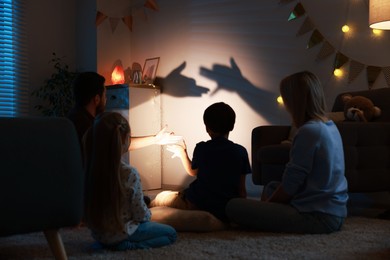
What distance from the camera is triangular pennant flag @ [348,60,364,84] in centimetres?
325

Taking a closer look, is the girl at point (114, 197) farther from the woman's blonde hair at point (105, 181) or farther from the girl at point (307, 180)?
the girl at point (307, 180)

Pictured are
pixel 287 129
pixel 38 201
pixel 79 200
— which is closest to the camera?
pixel 38 201

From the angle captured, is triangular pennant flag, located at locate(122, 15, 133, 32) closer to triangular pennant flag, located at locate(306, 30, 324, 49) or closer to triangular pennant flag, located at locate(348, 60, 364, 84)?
triangular pennant flag, located at locate(306, 30, 324, 49)

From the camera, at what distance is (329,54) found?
11.1 feet

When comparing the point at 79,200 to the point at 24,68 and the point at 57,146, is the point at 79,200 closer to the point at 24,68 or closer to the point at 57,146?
the point at 57,146

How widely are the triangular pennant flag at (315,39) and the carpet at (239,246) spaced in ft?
5.90

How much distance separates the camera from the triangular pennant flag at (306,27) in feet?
11.5

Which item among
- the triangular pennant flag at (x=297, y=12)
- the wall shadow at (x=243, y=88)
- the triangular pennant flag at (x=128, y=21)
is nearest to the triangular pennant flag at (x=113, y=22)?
the triangular pennant flag at (x=128, y=21)

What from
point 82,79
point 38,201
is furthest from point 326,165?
point 82,79

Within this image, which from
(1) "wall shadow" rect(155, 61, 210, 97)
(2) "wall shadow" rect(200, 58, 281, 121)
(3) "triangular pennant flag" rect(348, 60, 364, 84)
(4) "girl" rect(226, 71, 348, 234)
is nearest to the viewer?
(4) "girl" rect(226, 71, 348, 234)

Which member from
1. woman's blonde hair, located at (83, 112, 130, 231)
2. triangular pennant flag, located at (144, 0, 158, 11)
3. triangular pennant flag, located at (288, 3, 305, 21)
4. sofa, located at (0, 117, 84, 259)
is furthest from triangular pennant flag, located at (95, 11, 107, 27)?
sofa, located at (0, 117, 84, 259)

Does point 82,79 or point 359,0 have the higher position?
point 359,0

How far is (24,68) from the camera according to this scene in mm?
4363

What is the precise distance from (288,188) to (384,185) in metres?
0.93
